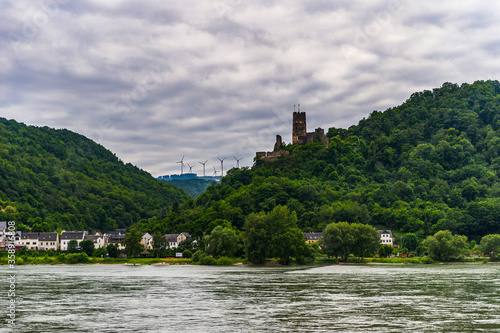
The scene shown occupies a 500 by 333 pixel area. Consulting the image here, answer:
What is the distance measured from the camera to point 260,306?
154 feet

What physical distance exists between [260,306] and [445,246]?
84.3 m

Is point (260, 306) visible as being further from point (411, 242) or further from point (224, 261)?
point (411, 242)

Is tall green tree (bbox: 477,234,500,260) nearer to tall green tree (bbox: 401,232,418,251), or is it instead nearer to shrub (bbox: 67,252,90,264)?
tall green tree (bbox: 401,232,418,251)

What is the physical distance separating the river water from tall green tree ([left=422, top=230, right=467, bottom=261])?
52547 mm

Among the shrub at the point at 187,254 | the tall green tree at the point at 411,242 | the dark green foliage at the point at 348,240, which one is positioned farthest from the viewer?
the tall green tree at the point at 411,242

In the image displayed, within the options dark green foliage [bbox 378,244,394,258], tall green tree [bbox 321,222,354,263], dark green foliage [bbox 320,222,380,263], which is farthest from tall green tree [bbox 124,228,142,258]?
dark green foliage [bbox 378,244,394,258]

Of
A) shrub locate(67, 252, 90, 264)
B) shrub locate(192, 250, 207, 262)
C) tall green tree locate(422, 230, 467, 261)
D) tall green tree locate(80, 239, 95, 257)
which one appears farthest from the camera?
tall green tree locate(80, 239, 95, 257)

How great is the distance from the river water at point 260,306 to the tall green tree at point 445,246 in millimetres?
52547

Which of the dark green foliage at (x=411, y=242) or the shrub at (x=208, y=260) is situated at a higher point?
the dark green foliage at (x=411, y=242)

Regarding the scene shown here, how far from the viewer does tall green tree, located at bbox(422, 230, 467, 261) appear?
394 feet

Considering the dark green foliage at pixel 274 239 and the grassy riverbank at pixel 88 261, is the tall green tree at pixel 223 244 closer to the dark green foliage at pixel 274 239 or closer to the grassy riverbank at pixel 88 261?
the dark green foliage at pixel 274 239

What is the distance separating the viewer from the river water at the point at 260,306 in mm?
37656

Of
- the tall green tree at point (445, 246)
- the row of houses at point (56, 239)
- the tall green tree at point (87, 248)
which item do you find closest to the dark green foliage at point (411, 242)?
the tall green tree at point (445, 246)

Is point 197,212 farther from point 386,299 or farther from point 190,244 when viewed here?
point 386,299
